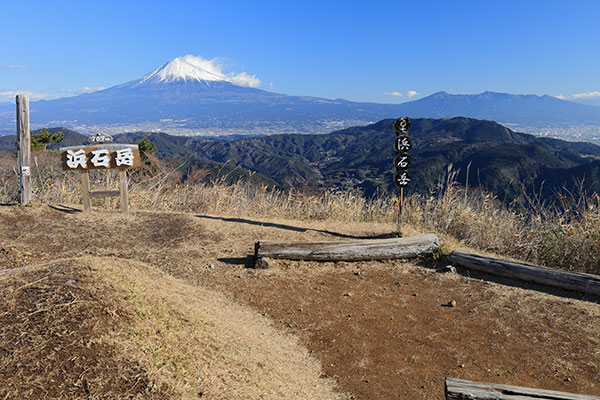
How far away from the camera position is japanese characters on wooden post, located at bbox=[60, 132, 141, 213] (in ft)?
23.5

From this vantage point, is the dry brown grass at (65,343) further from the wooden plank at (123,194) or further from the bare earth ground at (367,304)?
the wooden plank at (123,194)

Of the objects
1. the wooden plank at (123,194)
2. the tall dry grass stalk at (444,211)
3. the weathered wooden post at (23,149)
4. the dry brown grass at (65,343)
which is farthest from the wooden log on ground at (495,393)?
the weathered wooden post at (23,149)

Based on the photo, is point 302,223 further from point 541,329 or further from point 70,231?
point 541,329

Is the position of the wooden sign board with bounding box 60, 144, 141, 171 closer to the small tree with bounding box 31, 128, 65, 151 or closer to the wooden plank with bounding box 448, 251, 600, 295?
the wooden plank with bounding box 448, 251, 600, 295

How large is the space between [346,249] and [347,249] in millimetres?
14

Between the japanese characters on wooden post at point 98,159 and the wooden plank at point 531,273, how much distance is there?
5.70 m

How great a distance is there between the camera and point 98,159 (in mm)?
7246

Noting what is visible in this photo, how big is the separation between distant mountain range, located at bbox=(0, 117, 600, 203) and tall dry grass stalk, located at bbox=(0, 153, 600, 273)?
1580 cm

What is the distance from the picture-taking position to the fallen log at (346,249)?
5.56 meters

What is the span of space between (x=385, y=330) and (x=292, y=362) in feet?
3.68

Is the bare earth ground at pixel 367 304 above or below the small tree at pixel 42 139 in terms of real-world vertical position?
below

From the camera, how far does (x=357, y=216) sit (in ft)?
28.2

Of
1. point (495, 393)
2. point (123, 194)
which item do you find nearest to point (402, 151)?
point (495, 393)

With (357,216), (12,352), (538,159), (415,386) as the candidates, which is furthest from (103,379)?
(538,159)
